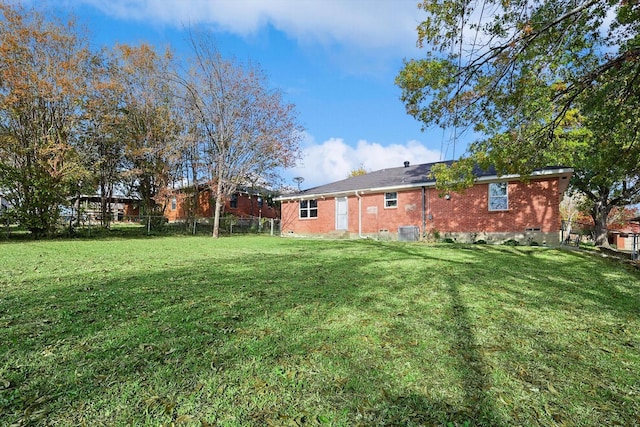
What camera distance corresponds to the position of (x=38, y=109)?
13.4m

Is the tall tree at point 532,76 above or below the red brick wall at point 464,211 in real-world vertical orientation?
above

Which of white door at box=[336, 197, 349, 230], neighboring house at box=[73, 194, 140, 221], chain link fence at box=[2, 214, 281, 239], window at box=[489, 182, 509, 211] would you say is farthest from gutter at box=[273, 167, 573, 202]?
neighboring house at box=[73, 194, 140, 221]

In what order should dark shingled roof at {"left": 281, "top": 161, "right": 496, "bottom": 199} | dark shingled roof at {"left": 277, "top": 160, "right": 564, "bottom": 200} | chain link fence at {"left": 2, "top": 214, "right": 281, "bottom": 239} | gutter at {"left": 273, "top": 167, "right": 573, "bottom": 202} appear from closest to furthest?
gutter at {"left": 273, "top": 167, "right": 573, "bottom": 202}, chain link fence at {"left": 2, "top": 214, "right": 281, "bottom": 239}, dark shingled roof at {"left": 277, "top": 160, "right": 564, "bottom": 200}, dark shingled roof at {"left": 281, "top": 161, "right": 496, "bottom": 199}

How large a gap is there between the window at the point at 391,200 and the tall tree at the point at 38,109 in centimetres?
1392

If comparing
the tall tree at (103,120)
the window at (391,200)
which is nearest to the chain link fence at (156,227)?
the tall tree at (103,120)

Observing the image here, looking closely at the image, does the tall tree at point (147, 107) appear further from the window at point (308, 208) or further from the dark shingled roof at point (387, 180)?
the window at point (308, 208)

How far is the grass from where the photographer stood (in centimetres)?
187

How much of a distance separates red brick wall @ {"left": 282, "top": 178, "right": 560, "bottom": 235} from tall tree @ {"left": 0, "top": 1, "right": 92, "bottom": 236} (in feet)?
41.9

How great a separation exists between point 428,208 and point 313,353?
520 inches

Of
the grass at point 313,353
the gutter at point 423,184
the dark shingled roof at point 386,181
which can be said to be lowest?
the grass at point 313,353

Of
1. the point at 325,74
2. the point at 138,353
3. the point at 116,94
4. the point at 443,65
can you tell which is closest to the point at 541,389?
the point at 138,353

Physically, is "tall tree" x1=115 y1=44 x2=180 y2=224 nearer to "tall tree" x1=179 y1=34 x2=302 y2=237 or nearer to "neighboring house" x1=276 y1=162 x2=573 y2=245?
"tall tree" x1=179 y1=34 x2=302 y2=237

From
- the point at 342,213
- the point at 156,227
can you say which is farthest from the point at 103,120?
the point at 342,213

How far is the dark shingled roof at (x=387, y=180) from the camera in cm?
1560
